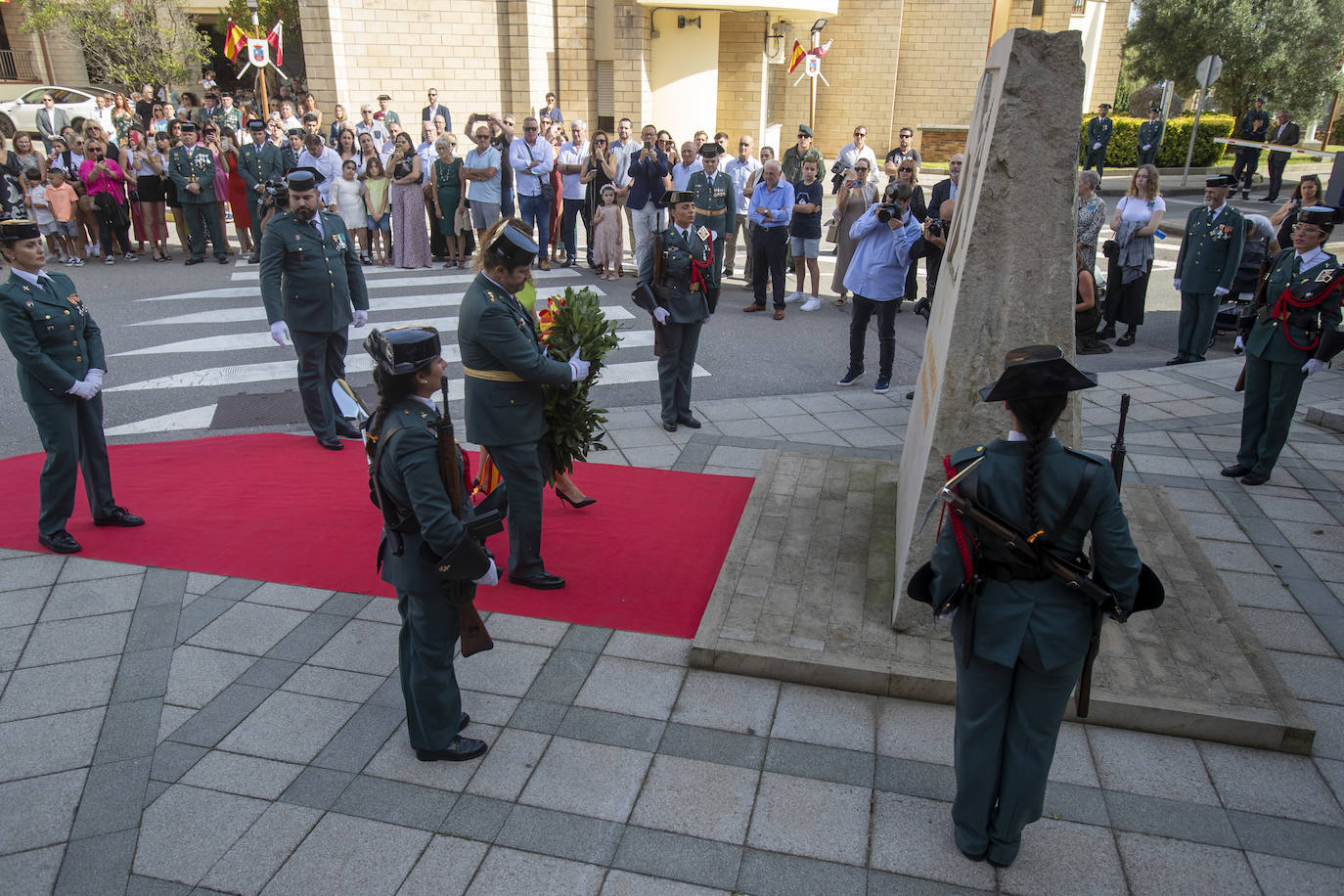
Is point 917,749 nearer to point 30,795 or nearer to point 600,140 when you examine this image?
point 30,795

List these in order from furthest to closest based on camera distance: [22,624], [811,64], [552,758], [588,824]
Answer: [811,64] → [22,624] → [552,758] → [588,824]

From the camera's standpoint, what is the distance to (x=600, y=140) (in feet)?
47.5

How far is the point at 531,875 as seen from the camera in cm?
333

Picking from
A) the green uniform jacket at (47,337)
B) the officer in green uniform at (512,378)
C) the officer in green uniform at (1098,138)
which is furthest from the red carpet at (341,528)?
the officer in green uniform at (1098,138)

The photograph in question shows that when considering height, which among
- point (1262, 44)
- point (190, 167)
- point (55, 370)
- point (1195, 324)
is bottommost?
point (1195, 324)

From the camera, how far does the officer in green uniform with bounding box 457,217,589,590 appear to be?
478 centimetres

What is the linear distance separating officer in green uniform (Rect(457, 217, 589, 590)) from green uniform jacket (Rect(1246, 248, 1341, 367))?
16.5ft

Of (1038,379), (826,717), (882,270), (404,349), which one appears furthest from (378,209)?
(1038,379)

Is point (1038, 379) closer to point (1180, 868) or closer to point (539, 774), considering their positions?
point (1180, 868)

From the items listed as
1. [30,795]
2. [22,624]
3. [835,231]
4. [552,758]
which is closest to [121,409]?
[22,624]

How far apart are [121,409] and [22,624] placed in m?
4.21

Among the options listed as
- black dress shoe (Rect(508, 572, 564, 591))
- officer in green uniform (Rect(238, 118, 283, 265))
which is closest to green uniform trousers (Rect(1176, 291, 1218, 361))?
black dress shoe (Rect(508, 572, 564, 591))

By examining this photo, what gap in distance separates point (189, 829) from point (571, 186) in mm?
12622

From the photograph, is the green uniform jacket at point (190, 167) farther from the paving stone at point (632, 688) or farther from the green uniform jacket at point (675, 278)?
the paving stone at point (632, 688)
